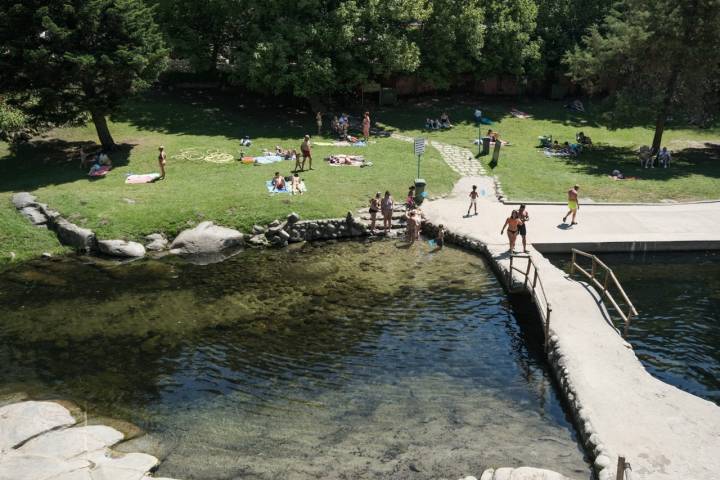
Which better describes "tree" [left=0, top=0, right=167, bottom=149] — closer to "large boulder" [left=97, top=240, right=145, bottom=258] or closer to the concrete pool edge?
"large boulder" [left=97, top=240, right=145, bottom=258]

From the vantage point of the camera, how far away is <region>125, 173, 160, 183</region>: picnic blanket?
102 feet

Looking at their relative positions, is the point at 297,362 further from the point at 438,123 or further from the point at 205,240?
the point at 438,123

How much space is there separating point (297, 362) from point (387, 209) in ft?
38.5

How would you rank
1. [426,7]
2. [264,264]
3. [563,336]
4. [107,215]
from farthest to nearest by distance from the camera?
[426,7], [107,215], [264,264], [563,336]

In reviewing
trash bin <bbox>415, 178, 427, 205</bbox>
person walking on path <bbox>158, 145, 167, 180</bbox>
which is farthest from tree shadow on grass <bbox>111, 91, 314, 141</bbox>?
trash bin <bbox>415, 178, 427, 205</bbox>

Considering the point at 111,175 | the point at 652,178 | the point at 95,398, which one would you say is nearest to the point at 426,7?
the point at 652,178

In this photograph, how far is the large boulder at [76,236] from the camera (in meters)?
25.7

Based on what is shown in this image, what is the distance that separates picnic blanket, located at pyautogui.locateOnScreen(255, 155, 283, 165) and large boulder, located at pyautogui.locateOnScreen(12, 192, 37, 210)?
37.3 ft

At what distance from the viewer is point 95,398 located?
1608 cm

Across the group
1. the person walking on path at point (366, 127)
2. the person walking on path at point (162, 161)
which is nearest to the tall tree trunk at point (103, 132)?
the person walking on path at point (162, 161)

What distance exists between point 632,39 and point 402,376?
93.8 ft

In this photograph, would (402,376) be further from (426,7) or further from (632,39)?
(426,7)

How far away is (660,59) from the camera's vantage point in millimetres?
36312

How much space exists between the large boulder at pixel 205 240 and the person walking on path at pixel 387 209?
6631 millimetres
